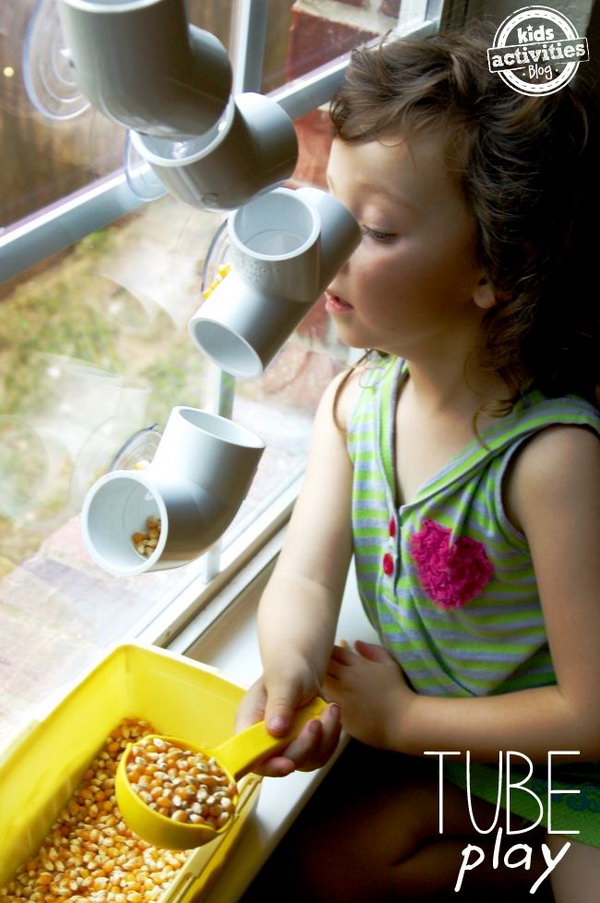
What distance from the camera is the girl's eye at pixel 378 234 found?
78cm

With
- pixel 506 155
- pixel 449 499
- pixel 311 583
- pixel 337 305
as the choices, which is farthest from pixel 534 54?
pixel 311 583

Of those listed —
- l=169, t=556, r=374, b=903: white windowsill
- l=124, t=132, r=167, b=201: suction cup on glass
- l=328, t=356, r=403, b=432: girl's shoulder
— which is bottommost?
l=169, t=556, r=374, b=903: white windowsill

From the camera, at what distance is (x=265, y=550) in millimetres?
1220

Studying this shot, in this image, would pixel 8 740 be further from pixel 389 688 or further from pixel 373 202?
pixel 373 202

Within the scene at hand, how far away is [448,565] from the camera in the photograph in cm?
93

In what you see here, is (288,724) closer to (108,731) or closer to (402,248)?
(108,731)

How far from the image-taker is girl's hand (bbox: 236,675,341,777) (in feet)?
2.53

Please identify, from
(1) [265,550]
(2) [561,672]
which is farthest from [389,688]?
(1) [265,550]

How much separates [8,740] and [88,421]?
272mm

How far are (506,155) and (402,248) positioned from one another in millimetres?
103

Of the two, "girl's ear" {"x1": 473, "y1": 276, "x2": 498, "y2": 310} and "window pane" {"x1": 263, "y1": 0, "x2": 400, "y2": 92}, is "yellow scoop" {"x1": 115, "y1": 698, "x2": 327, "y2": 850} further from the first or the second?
"window pane" {"x1": 263, "y1": 0, "x2": 400, "y2": 92}

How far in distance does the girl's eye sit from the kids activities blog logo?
15 centimetres

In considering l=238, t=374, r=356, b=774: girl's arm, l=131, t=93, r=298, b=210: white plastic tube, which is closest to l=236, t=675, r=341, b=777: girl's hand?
l=238, t=374, r=356, b=774: girl's arm

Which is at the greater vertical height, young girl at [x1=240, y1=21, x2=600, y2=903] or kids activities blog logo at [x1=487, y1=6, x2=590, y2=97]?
kids activities blog logo at [x1=487, y1=6, x2=590, y2=97]
